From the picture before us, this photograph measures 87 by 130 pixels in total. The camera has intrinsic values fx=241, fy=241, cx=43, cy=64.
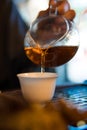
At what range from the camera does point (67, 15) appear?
0.71 metres

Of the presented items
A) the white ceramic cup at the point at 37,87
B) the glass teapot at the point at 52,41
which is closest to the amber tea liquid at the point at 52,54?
the glass teapot at the point at 52,41

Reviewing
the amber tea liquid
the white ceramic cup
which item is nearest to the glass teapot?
the amber tea liquid

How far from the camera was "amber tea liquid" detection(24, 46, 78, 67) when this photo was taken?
64cm

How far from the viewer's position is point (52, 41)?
65 centimetres

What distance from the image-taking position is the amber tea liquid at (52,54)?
2.10 feet

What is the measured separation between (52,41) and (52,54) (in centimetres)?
3

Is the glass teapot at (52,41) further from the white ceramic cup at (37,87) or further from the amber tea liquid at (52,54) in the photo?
the white ceramic cup at (37,87)

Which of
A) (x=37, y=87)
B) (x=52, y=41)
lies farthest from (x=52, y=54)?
(x=37, y=87)

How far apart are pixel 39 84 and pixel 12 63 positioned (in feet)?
1.82

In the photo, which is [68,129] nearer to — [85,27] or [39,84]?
[39,84]

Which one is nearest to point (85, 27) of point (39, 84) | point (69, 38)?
point (69, 38)

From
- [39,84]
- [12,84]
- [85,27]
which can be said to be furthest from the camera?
[85,27]

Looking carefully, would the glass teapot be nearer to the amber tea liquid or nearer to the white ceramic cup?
the amber tea liquid

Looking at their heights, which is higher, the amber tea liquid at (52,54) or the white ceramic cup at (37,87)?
the amber tea liquid at (52,54)
